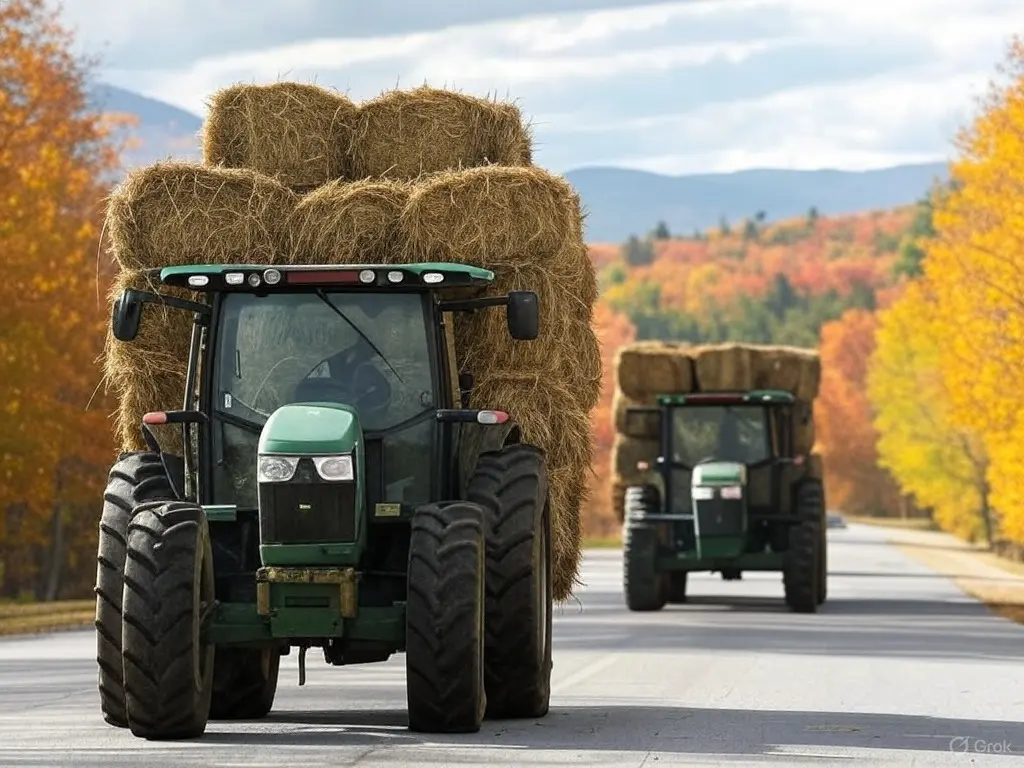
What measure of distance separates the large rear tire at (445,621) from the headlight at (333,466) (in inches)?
19.1

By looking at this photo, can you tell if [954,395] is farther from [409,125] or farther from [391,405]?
[391,405]

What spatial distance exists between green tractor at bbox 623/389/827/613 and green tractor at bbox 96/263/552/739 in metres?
15.5

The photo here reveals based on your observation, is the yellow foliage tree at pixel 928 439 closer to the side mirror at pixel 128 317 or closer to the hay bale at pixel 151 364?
the hay bale at pixel 151 364

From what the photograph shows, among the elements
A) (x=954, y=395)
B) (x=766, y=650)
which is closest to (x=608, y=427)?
(x=954, y=395)

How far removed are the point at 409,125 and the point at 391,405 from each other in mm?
4104

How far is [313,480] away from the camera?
12180 millimetres

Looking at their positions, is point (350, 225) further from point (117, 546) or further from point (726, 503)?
point (726, 503)

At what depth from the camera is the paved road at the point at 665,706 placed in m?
11.5

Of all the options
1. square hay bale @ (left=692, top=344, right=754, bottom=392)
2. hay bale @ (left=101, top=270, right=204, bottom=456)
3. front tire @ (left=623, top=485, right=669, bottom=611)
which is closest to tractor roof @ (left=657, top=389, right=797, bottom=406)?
square hay bale @ (left=692, top=344, right=754, bottom=392)

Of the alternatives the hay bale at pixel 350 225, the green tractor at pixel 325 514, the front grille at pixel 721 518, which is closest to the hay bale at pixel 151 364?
the green tractor at pixel 325 514

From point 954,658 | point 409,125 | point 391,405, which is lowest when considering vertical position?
point 954,658

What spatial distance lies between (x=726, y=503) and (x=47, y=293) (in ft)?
42.2

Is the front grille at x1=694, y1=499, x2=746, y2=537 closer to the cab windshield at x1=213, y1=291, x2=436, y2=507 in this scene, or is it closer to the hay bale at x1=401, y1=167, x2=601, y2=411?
the hay bale at x1=401, y1=167, x2=601, y2=411

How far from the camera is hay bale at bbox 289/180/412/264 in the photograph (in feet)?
47.7
